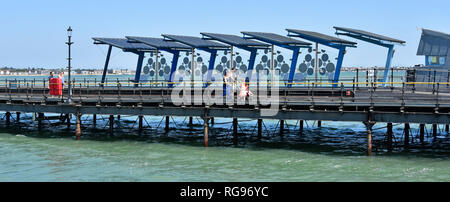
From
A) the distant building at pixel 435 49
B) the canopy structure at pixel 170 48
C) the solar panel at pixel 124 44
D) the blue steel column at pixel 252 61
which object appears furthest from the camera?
the distant building at pixel 435 49

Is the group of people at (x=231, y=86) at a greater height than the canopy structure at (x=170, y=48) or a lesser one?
lesser

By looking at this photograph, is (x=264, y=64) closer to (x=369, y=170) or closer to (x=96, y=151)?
(x=96, y=151)

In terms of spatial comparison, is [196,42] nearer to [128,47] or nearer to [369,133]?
[128,47]

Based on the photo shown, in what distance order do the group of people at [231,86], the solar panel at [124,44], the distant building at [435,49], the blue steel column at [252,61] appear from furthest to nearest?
the distant building at [435,49] < the solar panel at [124,44] < the blue steel column at [252,61] < the group of people at [231,86]

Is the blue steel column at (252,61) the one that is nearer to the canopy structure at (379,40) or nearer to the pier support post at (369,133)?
the canopy structure at (379,40)

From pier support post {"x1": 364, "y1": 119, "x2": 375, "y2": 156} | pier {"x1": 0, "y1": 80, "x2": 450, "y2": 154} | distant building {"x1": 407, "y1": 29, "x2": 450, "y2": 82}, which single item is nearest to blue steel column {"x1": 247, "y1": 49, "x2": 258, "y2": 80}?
pier {"x1": 0, "y1": 80, "x2": 450, "y2": 154}

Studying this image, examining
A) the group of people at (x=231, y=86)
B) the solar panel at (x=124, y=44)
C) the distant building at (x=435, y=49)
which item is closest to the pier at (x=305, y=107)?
the group of people at (x=231, y=86)

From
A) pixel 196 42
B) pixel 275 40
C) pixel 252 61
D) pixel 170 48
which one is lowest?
pixel 252 61

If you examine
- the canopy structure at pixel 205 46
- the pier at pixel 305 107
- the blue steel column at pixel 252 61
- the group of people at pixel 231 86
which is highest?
the canopy structure at pixel 205 46

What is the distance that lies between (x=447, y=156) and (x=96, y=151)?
18.7 meters

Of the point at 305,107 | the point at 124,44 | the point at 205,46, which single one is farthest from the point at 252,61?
the point at 305,107

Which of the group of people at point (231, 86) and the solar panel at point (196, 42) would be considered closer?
the group of people at point (231, 86)

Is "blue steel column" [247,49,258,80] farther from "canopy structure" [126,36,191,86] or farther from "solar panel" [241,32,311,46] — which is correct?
"canopy structure" [126,36,191,86]
